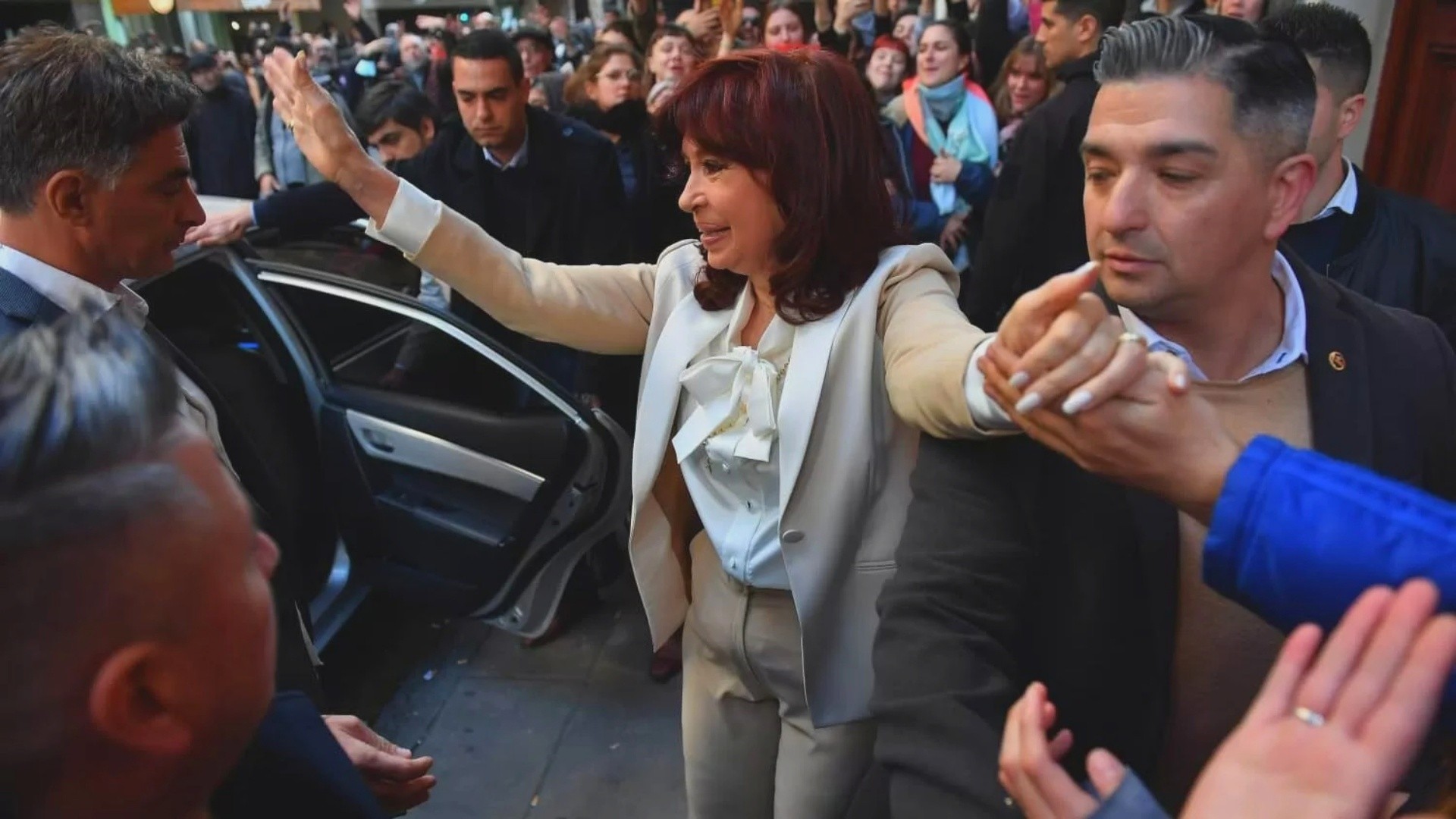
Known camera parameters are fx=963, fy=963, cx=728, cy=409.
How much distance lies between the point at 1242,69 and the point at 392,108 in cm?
385

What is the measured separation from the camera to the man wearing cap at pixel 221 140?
22.4ft

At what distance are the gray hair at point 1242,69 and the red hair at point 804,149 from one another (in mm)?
491

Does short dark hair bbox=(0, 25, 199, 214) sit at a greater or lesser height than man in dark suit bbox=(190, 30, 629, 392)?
greater

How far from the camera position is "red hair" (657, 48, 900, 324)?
1.77 m

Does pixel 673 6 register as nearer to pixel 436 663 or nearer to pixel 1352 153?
pixel 1352 153

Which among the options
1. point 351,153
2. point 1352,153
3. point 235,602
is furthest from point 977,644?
point 1352,153

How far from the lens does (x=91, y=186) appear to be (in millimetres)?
1805

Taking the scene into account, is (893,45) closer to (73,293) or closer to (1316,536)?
(73,293)

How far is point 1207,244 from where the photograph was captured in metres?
1.42

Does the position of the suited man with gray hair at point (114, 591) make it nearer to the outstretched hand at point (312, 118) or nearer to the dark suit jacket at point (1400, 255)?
the outstretched hand at point (312, 118)

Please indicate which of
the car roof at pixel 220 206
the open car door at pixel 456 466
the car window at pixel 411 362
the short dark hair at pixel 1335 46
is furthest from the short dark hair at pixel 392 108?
the short dark hair at pixel 1335 46

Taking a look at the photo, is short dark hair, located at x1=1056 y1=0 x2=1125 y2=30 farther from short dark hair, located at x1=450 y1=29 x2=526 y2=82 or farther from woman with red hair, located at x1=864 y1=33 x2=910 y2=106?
short dark hair, located at x1=450 y1=29 x2=526 y2=82

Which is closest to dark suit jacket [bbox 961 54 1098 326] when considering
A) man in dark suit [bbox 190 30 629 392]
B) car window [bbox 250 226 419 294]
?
man in dark suit [bbox 190 30 629 392]

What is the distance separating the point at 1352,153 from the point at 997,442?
370 centimetres
